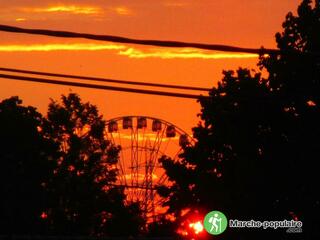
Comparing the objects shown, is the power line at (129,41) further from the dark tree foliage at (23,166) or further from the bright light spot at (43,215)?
the bright light spot at (43,215)

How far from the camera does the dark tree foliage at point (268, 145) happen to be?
213 feet

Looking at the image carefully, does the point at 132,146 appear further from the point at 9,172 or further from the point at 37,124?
the point at 37,124

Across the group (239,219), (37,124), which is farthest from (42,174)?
(239,219)

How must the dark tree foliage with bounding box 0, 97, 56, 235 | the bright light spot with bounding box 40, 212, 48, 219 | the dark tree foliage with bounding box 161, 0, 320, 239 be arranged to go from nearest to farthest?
1. the dark tree foliage with bounding box 161, 0, 320, 239
2. the dark tree foliage with bounding box 0, 97, 56, 235
3. the bright light spot with bounding box 40, 212, 48, 219

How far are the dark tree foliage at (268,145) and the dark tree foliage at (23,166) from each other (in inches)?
1006

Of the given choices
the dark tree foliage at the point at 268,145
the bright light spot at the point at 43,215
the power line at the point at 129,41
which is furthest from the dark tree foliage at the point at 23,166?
the power line at the point at 129,41

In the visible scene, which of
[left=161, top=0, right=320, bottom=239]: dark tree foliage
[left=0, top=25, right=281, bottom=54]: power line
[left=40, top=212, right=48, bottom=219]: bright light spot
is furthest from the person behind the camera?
[left=40, top=212, right=48, bottom=219]: bright light spot

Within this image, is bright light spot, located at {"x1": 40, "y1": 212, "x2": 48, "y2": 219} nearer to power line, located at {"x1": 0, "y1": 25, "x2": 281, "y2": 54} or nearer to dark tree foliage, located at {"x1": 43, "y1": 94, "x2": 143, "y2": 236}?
dark tree foliage, located at {"x1": 43, "y1": 94, "x2": 143, "y2": 236}

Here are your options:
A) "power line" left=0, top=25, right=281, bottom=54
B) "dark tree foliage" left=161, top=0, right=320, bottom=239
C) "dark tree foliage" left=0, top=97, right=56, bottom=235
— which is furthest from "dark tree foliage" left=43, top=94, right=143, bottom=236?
"power line" left=0, top=25, right=281, bottom=54

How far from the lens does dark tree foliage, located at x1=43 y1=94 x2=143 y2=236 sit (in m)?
116

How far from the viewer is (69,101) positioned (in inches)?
4961

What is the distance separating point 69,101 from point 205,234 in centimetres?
5809

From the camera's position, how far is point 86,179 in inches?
4739

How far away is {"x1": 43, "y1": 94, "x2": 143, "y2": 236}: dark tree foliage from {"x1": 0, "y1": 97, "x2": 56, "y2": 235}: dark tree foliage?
546 centimetres
